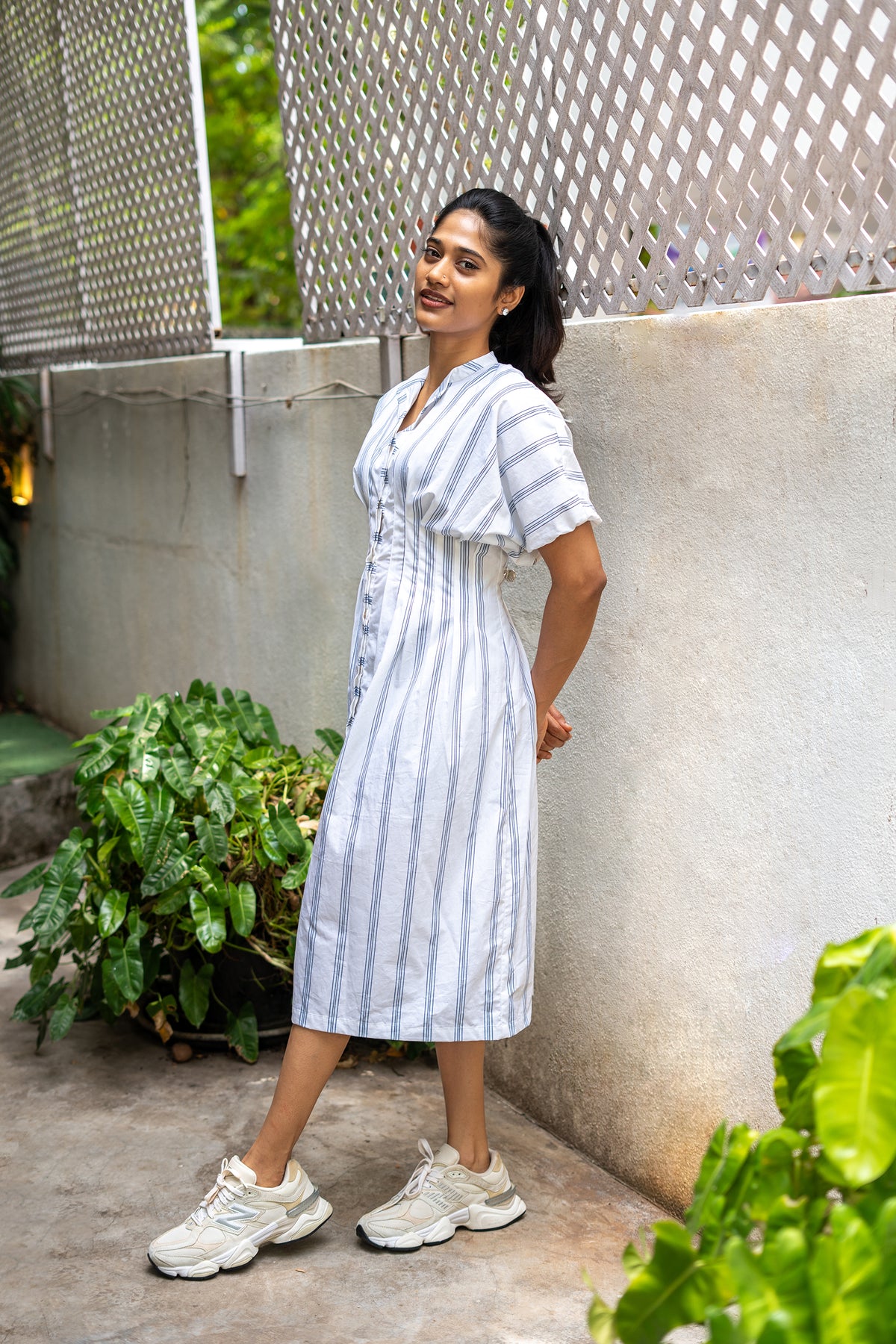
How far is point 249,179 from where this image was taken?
13.2 m

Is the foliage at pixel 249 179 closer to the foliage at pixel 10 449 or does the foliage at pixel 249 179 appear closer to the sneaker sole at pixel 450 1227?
the foliage at pixel 10 449

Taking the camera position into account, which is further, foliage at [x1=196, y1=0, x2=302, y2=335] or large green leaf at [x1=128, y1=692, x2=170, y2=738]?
foliage at [x1=196, y1=0, x2=302, y2=335]

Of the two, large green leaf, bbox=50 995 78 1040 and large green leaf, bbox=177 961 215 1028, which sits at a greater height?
large green leaf, bbox=177 961 215 1028

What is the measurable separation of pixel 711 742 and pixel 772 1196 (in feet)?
4.28

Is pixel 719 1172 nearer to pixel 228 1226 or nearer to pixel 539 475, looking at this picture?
pixel 539 475

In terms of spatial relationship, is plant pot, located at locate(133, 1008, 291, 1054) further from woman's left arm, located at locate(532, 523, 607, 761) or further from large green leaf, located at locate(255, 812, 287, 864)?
woman's left arm, located at locate(532, 523, 607, 761)

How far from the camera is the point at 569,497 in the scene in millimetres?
2162

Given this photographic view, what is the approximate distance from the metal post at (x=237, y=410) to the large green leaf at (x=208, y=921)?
5.06 ft

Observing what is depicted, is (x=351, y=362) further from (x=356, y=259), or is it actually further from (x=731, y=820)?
(x=731, y=820)

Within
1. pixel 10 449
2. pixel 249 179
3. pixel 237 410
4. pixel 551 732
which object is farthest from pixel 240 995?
pixel 249 179

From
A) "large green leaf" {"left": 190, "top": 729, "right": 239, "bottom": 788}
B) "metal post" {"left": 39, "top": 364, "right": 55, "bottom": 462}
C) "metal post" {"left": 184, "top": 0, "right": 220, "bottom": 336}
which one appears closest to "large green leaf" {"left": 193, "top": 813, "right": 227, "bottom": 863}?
"large green leaf" {"left": 190, "top": 729, "right": 239, "bottom": 788}

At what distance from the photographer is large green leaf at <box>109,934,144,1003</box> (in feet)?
9.78

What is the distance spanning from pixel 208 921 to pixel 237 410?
172cm

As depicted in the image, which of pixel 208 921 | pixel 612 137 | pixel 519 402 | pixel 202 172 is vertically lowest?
pixel 208 921
